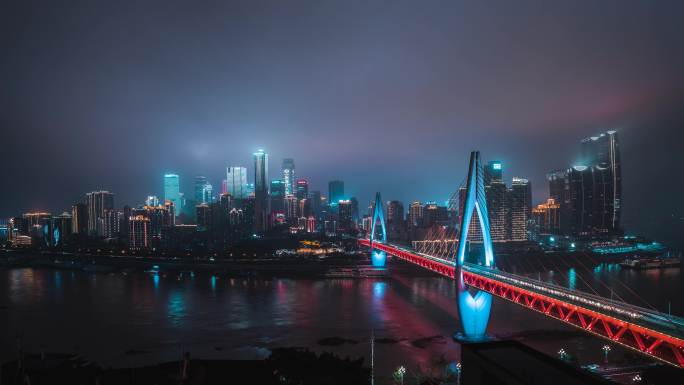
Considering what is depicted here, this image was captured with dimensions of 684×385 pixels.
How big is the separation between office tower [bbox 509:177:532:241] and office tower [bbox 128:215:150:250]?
34108 millimetres

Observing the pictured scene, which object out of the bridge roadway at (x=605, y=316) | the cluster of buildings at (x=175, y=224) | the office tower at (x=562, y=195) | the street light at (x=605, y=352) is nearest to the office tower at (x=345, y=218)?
the cluster of buildings at (x=175, y=224)

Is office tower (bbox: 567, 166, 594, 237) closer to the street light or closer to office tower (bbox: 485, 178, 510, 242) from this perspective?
office tower (bbox: 485, 178, 510, 242)

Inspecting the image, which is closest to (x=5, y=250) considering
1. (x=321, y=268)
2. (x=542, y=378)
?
(x=321, y=268)

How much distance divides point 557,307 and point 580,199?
166 ft

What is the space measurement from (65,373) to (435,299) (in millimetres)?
12812

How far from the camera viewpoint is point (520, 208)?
159ft

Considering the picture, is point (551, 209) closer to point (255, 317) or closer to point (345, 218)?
point (345, 218)

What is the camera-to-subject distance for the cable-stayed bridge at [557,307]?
6.46 meters

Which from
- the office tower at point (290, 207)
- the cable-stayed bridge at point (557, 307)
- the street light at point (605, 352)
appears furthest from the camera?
the office tower at point (290, 207)

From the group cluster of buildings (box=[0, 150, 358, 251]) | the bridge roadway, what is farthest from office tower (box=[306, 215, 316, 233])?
the bridge roadway

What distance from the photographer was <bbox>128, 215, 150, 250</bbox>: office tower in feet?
144

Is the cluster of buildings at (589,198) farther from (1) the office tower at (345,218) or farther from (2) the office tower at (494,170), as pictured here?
(1) the office tower at (345,218)

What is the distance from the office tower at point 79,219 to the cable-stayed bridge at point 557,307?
52.3 m

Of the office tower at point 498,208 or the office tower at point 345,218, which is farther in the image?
the office tower at point 345,218
